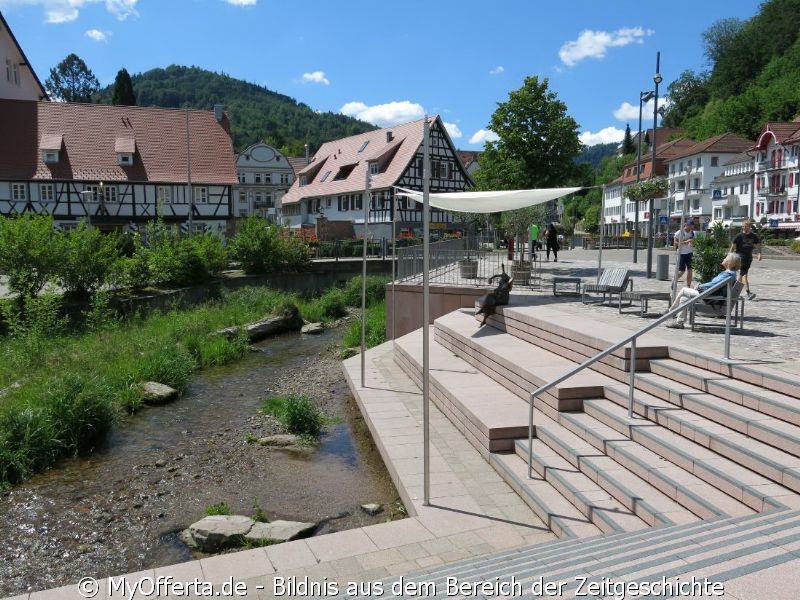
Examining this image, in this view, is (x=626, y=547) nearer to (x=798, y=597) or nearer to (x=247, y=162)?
(x=798, y=597)

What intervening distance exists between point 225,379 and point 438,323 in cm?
540

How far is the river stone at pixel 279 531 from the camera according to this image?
677cm

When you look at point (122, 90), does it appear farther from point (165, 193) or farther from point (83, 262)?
point (83, 262)

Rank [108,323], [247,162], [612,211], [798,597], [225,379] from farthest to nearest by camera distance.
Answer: [612,211] → [247,162] → [108,323] → [225,379] → [798,597]

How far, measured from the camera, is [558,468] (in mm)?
6773

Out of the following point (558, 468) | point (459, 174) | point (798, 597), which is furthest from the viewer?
point (459, 174)

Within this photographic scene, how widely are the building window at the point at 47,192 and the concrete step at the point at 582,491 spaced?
4172 cm


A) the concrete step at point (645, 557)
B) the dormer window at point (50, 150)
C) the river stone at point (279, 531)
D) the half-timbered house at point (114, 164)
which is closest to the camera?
the concrete step at point (645, 557)

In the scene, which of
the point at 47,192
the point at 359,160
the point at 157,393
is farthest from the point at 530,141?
the point at 359,160

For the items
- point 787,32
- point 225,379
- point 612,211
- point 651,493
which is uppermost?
point 787,32

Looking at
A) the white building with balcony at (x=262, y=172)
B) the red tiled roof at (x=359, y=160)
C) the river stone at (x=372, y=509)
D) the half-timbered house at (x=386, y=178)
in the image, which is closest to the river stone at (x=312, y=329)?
the river stone at (x=372, y=509)

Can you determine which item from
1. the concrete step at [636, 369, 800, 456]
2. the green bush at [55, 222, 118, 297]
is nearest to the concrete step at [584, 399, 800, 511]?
the concrete step at [636, 369, 800, 456]

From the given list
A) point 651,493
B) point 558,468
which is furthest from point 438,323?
point 651,493

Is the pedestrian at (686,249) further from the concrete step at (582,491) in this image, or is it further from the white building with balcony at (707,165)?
the white building with balcony at (707,165)
